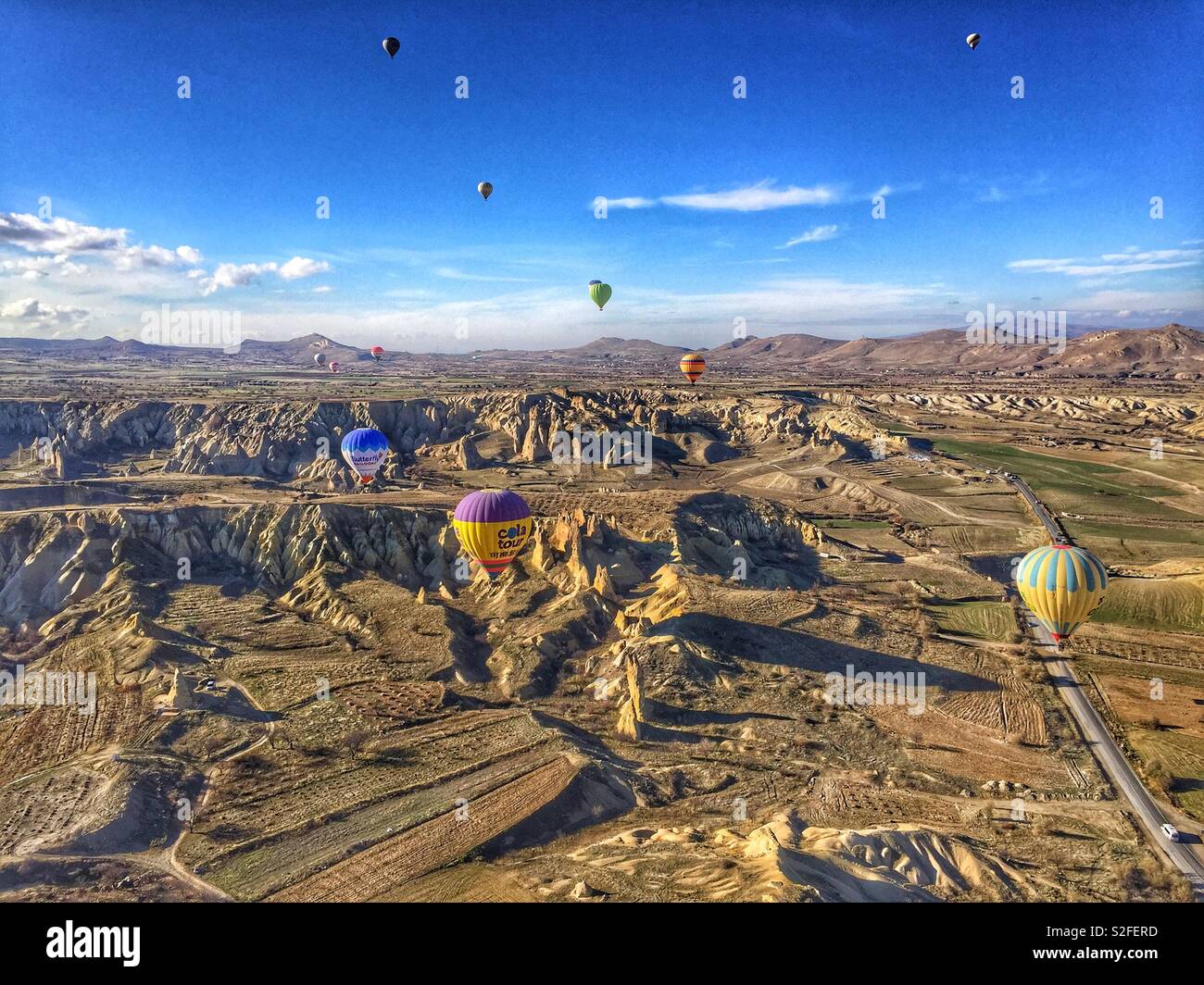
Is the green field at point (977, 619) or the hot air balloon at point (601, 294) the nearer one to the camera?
the green field at point (977, 619)

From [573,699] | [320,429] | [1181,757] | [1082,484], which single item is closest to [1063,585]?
[1181,757]

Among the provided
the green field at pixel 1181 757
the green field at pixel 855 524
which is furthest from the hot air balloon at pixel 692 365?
the green field at pixel 1181 757

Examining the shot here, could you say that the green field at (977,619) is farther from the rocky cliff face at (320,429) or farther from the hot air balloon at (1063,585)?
the rocky cliff face at (320,429)

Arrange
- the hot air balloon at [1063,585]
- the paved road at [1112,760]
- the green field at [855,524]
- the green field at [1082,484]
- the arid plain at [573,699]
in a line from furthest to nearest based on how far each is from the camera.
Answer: the green field at [1082,484]
the green field at [855,524]
the hot air balloon at [1063,585]
the paved road at [1112,760]
the arid plain at [573,699]

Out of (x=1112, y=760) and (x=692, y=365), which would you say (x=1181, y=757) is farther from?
(x=692, y=365)

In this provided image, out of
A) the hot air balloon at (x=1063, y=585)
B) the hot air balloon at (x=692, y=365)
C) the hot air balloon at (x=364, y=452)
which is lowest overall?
the hot air balloon at (x=1063, y=585)

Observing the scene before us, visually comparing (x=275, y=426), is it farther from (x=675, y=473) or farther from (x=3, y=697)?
(x=3, y=697)

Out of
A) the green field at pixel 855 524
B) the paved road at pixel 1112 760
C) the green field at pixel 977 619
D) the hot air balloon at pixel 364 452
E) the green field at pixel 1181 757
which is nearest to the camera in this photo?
the paved road at pixel 1112 760
